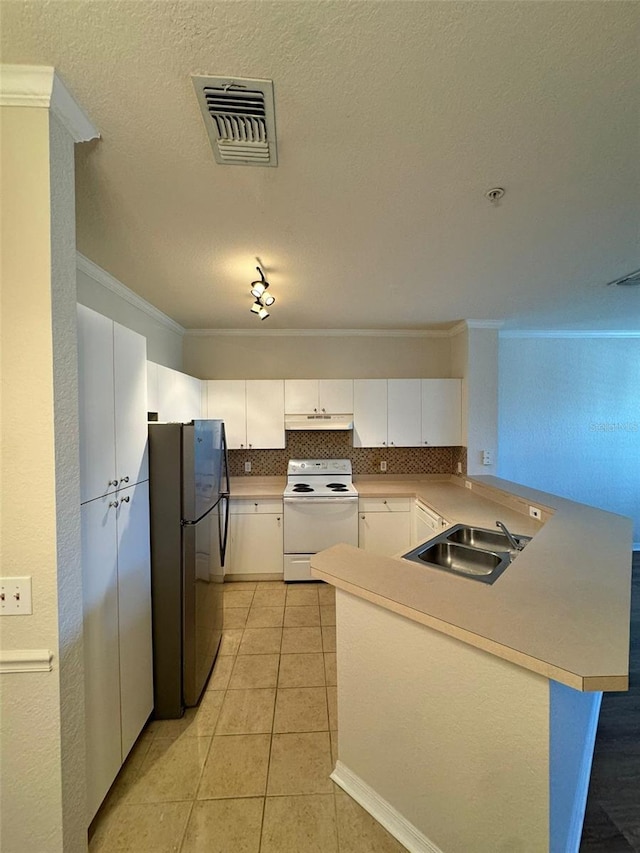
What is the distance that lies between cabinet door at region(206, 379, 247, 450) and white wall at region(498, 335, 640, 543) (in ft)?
10.00

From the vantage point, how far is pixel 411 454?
3904mm

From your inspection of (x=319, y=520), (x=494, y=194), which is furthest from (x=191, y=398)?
(x=494, y=194)

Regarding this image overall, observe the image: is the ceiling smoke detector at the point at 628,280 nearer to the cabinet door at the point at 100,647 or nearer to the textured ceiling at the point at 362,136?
the textured ceiling at the point at 362,136

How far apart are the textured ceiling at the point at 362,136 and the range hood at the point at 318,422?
5.33 ft

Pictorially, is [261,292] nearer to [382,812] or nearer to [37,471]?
[37,471]

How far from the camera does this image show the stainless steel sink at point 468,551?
1.71 m

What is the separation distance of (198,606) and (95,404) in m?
1.26

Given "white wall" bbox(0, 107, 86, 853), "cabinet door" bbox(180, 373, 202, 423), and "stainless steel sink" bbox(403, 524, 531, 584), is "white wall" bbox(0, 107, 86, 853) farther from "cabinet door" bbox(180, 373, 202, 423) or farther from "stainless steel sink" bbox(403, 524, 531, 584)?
"cabinet door" bbox(180, 373, 202, 423)

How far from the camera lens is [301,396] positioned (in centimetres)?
360

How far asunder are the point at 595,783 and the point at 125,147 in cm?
323

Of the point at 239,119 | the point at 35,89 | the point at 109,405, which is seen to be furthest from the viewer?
the point at 109,405

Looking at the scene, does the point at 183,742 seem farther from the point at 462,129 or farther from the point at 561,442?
the point at 561,442

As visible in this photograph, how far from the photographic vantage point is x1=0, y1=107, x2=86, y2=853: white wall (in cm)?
98

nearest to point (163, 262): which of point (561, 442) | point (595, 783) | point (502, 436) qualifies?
point (595, 783)
